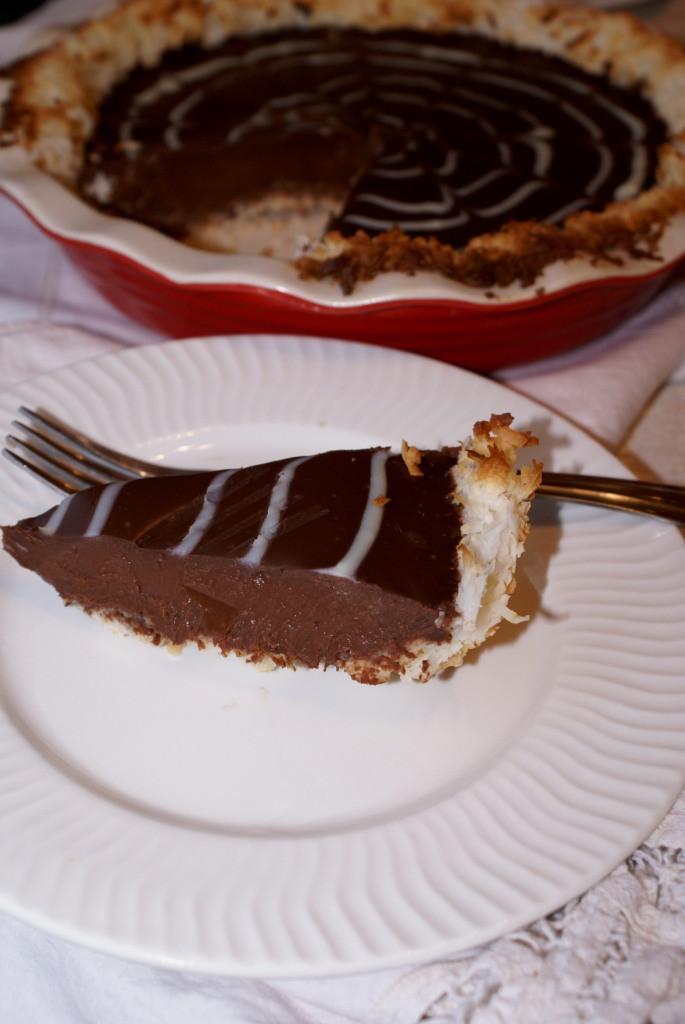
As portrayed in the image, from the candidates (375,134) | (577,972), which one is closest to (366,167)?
(375,134)

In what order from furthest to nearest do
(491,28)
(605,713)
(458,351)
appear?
1. (491,28)
2. (458,351)
3. (605,713)

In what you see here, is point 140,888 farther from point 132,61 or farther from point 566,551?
point 132,61

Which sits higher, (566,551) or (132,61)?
(132,61)

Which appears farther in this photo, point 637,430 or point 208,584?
point 637,430

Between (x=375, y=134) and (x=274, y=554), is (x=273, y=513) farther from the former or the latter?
(x=375, y=134)

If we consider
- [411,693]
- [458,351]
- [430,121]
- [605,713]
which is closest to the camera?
[605,713]

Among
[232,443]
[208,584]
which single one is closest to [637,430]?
[232,443]

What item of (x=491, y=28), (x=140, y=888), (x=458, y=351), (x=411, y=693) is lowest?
(x=140, y=888)
